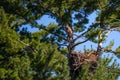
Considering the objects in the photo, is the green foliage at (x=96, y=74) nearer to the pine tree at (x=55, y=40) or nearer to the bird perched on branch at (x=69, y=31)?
the pine tree at (x=55, y=40)

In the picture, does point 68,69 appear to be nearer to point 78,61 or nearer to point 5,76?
point 78,61

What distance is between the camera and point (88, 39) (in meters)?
14.0

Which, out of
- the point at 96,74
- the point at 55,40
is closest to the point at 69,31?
the point at 55,40

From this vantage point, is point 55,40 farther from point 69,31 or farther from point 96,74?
point 96,74

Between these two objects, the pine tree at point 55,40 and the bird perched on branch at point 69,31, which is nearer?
the pine tree at point 55,40

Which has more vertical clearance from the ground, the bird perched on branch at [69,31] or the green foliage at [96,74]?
the bird perched on branch at [69,31]

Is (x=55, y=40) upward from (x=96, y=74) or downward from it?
upward

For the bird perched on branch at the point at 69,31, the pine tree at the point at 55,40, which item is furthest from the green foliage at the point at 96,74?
the bird perched on branch at the point at 69,31

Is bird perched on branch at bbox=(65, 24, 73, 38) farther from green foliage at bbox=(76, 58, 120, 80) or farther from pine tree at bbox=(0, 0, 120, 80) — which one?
green foliage at bbox=(76, 58, 120, 80)

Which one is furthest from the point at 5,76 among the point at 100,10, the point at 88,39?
the point at 100,10

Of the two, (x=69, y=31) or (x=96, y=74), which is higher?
(x=69, y=31)

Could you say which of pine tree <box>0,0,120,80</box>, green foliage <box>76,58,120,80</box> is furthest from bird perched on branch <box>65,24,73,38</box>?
green foliage <box>76,58,120,80</box>

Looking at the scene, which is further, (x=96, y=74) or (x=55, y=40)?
(x=55, y=40)

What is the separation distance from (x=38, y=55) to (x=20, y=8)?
2667mm
